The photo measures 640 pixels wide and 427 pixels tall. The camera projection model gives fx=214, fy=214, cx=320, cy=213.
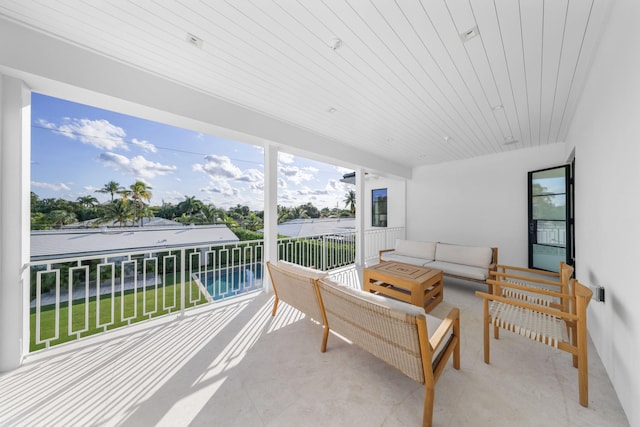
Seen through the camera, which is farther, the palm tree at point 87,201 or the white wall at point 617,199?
the palm tree at point 87,201

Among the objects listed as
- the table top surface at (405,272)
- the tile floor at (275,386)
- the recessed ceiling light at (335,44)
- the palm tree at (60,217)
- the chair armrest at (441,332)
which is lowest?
the tile floor at (275,386)

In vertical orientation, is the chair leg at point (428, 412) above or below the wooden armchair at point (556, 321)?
below

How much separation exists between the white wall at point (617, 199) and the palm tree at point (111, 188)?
866 cm

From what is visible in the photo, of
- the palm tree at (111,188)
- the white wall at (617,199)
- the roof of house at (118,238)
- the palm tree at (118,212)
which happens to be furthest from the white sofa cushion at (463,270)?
the palm tree at (111,188)

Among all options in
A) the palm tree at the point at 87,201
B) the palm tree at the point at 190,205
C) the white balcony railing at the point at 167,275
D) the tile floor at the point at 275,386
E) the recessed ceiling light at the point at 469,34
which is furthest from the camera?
the palm tree at the point at 190,205

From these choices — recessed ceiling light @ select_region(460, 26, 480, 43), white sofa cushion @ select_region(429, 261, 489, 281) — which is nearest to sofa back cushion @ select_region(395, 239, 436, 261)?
white sofa cushion @ select_region(429, 261, 489, 281)

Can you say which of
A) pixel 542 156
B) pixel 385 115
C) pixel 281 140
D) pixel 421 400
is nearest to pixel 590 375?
pixel 421 400

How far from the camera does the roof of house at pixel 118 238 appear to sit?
13.4 feet

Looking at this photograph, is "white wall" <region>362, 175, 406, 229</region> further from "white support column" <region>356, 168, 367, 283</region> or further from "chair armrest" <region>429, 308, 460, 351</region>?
"chair armrest" <region>429, 308, 460, 351</region>

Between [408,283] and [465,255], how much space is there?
187cm

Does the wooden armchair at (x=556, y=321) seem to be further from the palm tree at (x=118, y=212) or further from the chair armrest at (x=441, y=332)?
the palm tree at (x=118, y=212)

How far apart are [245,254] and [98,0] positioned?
3.05 meters

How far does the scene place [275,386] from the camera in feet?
5.48

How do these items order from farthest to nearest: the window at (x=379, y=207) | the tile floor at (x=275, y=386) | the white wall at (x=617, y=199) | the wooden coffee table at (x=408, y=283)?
the window at (x=379, y=207) → the wooden coffee table at (x=408, y=283) → the tile floor at (x=275, y=386) → the white wall at (x=617, y=199)
